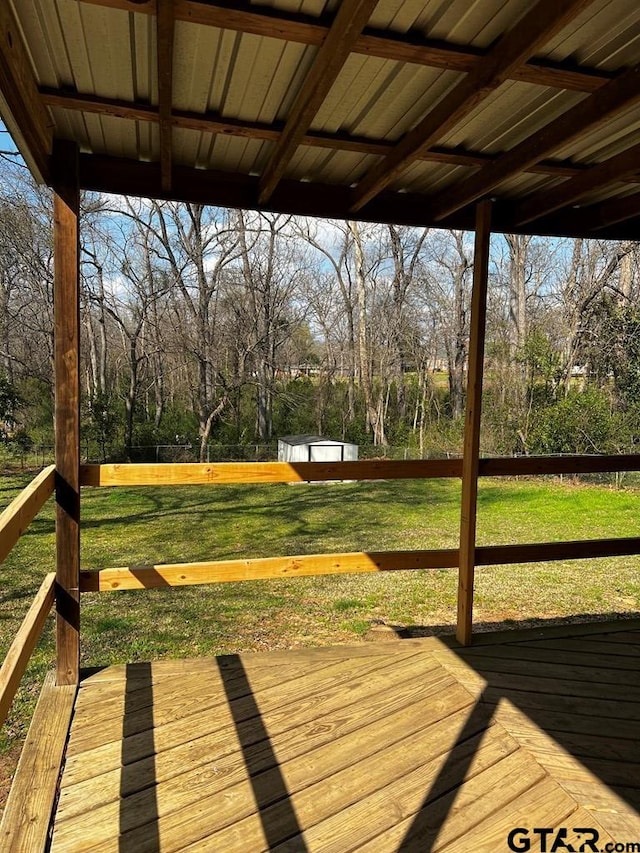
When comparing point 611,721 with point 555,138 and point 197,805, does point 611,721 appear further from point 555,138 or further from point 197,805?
point 555,138

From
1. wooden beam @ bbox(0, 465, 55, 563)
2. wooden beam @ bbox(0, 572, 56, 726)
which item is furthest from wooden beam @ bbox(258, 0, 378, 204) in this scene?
wooden beam @ bbox(0, 572, 56, 726)

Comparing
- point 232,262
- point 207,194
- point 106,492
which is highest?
point 232,262

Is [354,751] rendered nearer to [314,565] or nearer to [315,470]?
[314,565]

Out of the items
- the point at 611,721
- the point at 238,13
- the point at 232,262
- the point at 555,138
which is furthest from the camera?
the point at 232,262

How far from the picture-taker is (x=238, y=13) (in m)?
1.41

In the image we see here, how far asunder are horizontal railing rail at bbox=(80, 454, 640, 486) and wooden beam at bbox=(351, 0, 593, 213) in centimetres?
131

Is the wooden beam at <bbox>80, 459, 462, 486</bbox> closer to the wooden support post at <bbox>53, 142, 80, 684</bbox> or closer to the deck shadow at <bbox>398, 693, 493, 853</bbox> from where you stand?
the wooden support post at <bbox>53, 142, 80, 684</bbox>

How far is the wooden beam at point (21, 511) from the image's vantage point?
1391 millimetres

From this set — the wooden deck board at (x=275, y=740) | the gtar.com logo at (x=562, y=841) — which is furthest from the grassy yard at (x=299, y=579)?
the gtar.com logo at (x=562, y=841)

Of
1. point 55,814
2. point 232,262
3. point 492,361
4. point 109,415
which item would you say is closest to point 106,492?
point 109,415

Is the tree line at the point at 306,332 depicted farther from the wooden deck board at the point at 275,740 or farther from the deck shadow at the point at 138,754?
the wooden deck board at the point at 275,740

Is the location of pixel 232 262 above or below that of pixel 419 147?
above

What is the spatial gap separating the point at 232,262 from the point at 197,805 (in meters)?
16.2

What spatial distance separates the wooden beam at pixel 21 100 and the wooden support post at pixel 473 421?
1938 mm
